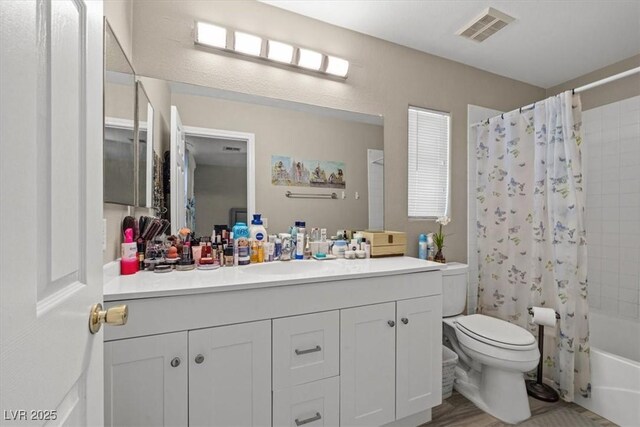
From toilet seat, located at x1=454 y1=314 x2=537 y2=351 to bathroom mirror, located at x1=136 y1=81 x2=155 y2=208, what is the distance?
6.58 ft

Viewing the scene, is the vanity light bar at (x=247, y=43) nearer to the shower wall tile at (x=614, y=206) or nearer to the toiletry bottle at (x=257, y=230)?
the toiletry bottle at (x=257, y=230)

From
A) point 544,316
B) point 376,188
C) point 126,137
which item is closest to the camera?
point 126,137

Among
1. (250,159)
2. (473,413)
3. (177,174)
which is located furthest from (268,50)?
(473,413)

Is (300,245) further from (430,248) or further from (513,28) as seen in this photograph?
(513,28)

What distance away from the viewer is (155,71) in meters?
1.58

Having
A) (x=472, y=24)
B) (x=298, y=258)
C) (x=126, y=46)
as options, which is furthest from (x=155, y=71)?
(x=472, y=24)

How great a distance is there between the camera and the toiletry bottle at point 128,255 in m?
1.29

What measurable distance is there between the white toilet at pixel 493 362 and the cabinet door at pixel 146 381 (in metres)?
1.62

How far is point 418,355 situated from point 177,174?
1.64 m

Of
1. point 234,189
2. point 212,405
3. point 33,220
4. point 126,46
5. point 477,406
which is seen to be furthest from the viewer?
point 477,406

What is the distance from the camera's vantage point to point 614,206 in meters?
2.38

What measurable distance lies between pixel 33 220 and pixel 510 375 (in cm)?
224

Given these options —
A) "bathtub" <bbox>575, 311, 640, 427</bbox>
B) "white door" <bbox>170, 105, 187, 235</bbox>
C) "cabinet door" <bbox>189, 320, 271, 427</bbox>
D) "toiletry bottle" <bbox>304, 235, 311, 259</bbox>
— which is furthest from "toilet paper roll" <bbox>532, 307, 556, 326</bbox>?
"white door" <bbox>170, 105, 187, 235</bbox>

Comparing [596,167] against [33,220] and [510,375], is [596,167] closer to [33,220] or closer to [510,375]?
[510,375]
